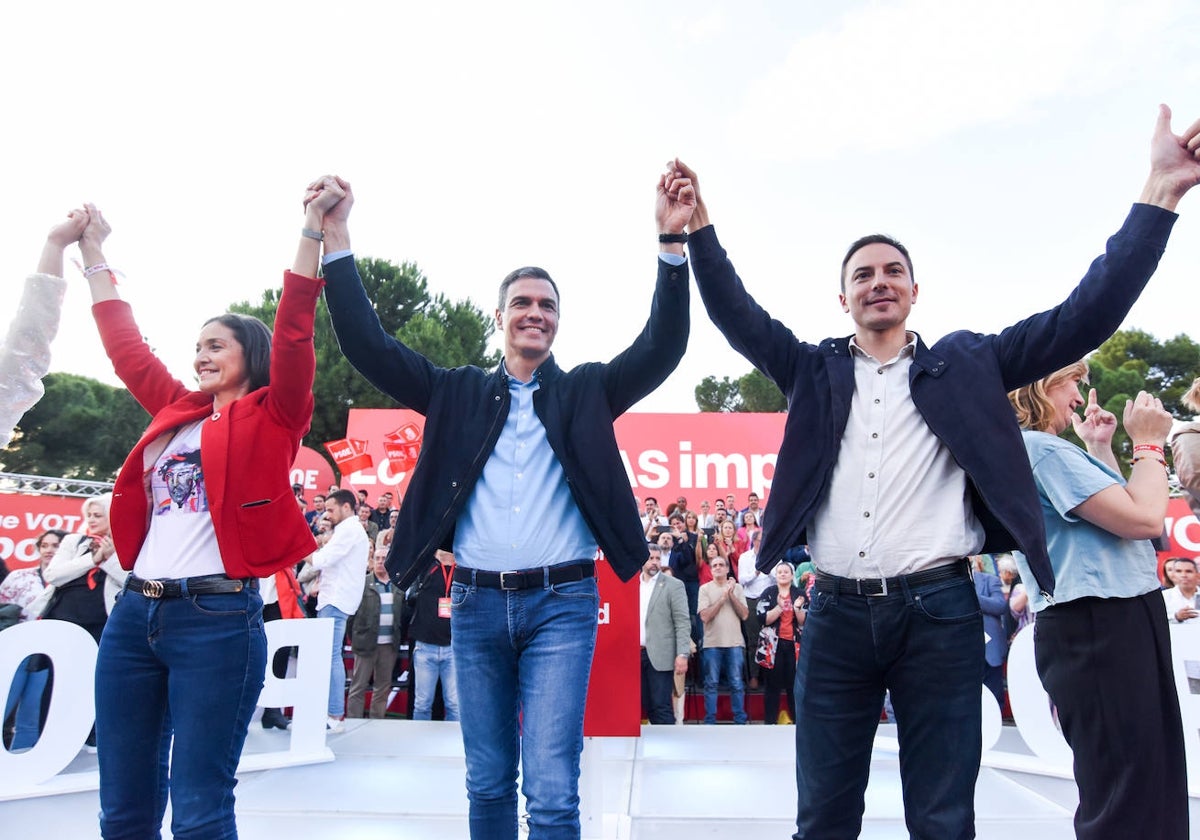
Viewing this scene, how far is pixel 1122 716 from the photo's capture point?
2199mm

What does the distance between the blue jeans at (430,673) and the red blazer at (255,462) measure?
202 inches

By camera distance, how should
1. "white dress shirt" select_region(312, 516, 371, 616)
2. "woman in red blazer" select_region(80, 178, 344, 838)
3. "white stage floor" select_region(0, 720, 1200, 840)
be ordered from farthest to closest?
"white dress shirt" select_region(312, 516, 371, 616) < "white stage floor" select_region(0, 720, 1200, 840) < "woman in red blazer" select_region(80, 178, 344, 838)

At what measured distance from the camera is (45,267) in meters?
2.36

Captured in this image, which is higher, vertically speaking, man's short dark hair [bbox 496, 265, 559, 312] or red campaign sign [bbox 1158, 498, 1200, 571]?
man's short dark hair [bbox 496, 265, 559, 312]

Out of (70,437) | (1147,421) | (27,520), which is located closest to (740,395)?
(70,437)

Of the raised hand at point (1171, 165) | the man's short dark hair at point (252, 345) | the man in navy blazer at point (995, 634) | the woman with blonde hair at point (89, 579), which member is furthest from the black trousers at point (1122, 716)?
the woman with blonde hair at point (89, 579)

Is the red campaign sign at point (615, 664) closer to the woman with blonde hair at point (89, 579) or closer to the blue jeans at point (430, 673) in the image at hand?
the blue jeans at point (430, 673)

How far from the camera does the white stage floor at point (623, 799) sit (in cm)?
343

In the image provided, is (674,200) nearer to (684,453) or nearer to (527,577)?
(527,577)

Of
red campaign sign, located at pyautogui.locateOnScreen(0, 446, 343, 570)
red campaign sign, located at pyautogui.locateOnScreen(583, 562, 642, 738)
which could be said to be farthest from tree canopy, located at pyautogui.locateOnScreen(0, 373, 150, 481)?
red campaign sign, located at pyautogui.locateOnScreen(583, 562, 642, 738)

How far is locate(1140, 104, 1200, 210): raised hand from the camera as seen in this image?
197cm

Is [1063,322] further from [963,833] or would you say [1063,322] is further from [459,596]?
[459,596]

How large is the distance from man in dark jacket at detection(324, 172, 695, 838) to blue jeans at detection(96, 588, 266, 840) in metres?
0.50

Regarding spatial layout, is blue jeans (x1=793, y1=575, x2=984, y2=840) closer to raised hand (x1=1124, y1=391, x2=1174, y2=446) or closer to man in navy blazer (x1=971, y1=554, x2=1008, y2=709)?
raised hand (x1=1124, y1=391, x2=1174, y2=446)
